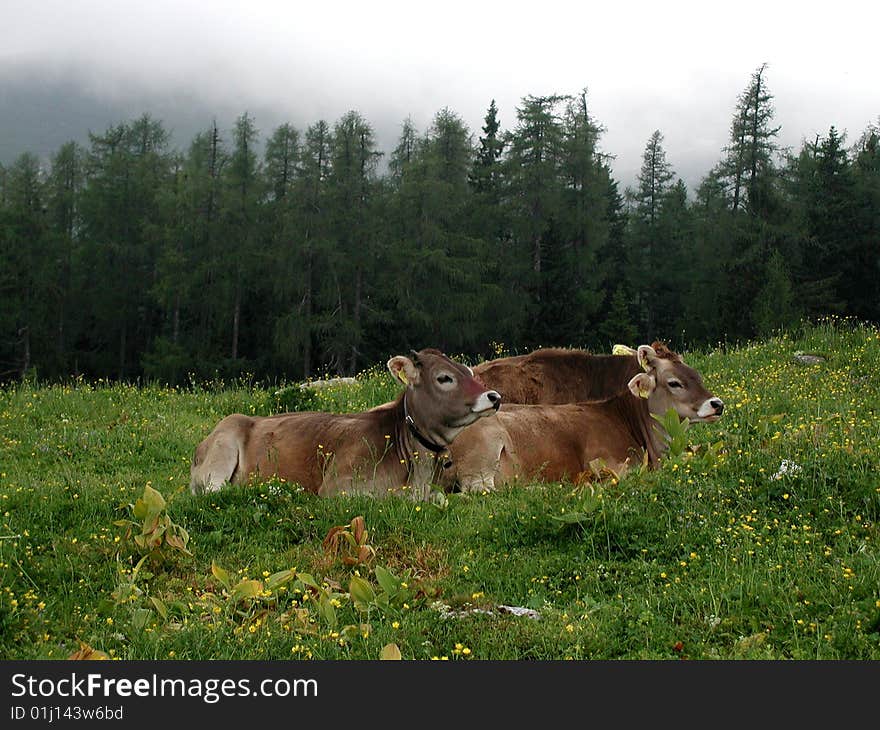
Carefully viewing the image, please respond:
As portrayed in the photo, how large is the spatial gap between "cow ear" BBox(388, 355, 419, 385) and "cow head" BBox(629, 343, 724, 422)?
2878mm

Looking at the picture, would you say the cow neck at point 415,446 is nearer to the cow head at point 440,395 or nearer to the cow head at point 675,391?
the cow head at point 440,395

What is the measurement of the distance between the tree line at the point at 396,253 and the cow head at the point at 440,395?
1904 inches

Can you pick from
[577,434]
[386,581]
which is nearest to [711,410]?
[577,434]

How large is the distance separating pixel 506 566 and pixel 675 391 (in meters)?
5.09

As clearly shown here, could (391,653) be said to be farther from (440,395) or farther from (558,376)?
(558,376)

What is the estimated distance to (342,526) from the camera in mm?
7828

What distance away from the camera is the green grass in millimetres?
5480

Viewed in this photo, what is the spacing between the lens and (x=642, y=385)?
11.3 meters

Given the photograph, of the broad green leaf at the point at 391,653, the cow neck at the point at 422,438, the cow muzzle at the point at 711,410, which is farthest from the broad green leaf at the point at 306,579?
the cow muzzle at the point at 711,410

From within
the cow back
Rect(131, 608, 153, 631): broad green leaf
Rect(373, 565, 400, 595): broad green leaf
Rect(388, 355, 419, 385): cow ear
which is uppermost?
Rect(388, 355, 419, 385): cow ear

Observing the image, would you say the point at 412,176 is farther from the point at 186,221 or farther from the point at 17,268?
the point at 17,268

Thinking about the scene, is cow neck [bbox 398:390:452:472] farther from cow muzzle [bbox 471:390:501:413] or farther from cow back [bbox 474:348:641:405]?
cow back [bbox 474:348:641:405]

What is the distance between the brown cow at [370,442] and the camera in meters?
9.78

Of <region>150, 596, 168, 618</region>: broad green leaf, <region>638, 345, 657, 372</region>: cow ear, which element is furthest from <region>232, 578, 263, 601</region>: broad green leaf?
<region>638, 345, 657, 372</region>: cow ear
